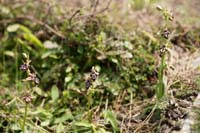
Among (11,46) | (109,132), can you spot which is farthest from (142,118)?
(11,46)

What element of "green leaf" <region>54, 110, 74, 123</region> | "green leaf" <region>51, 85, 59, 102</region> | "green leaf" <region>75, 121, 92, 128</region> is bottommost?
"green leaf" <region>75, 121, 92, 128</region>

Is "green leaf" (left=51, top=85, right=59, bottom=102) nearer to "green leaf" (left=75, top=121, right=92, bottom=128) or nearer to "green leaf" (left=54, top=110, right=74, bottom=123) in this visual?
"green leaf" (left=54, top=110, right=74, bottom=123)

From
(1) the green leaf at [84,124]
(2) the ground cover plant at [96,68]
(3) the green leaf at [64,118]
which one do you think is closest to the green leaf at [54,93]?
(2) the ground cover plant at [96,68]

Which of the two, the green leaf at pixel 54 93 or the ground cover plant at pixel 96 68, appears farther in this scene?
the green leaf at pixel 54 93

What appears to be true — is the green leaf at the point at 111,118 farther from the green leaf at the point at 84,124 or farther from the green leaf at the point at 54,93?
the green leaf at the point at 54,93

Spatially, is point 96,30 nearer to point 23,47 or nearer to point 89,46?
point 89,46

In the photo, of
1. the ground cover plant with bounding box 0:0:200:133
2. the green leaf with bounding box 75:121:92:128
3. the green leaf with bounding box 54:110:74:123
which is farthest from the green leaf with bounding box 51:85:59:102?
the green leaf with bounding box 75:121:92:128

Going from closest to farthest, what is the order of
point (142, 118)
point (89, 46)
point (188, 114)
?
point (188, 114)
point (142, 118)
point (89, 46)
